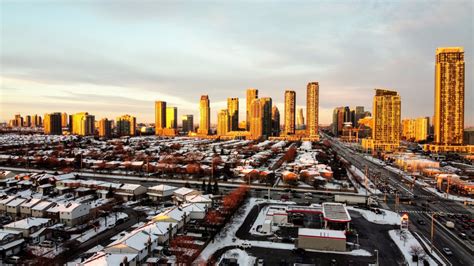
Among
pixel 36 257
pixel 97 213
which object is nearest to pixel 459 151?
pixel 97 213

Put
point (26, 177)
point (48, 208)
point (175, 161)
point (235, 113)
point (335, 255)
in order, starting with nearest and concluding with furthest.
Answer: point (335, 255), point (48, 208), point (26, 177), point (175, 161), point (235, 113)

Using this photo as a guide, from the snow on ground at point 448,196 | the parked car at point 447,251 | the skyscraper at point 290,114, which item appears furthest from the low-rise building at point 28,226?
the skyscraper at point 290,114

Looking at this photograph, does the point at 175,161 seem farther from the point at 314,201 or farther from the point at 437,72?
the point at 437,72

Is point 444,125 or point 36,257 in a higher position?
point 444,125

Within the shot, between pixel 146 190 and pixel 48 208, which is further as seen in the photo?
pixel 146 190

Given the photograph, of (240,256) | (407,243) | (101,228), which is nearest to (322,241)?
(240,256)

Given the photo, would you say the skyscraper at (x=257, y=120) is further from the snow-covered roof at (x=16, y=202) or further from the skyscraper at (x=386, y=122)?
the snow-covered roof at (x=16, y=202)

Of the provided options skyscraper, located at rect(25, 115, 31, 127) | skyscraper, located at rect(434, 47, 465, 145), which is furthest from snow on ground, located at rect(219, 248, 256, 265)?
skyscraper, located at rect(25, 115, 31, 127)

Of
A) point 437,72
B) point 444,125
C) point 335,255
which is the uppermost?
point 437,72
